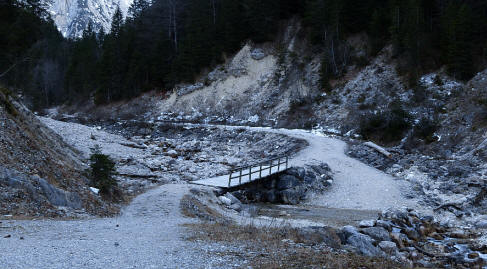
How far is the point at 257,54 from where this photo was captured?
2183 inches

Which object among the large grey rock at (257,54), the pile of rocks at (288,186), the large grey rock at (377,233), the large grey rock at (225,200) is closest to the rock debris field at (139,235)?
the pile of rocks at (288,186)

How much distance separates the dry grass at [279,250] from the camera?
313 inches

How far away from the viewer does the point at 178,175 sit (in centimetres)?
2444

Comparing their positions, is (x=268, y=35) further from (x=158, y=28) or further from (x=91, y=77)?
(x=91, y=77)

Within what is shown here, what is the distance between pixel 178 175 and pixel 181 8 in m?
48.7

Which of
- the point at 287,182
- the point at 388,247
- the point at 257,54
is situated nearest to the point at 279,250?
the point at 388,247

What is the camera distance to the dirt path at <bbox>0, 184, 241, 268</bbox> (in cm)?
758

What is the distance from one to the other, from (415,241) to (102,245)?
10.5 meters

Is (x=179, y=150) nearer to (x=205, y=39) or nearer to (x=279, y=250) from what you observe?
(x=279, y=250)

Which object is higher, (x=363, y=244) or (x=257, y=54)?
(x=257, y=54)

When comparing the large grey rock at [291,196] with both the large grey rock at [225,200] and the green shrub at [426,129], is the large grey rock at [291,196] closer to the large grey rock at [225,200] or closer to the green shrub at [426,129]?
the large grey rock at [225,200]

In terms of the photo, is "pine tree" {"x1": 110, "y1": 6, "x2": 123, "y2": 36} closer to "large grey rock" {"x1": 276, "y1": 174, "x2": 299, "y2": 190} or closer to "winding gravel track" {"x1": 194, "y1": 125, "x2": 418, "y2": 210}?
"winding gravel track" {"x1": 194, "y1": 125, "x2": 418, "y2": 210}

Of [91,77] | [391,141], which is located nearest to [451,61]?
[391,141]

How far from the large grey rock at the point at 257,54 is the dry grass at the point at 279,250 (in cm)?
4491
